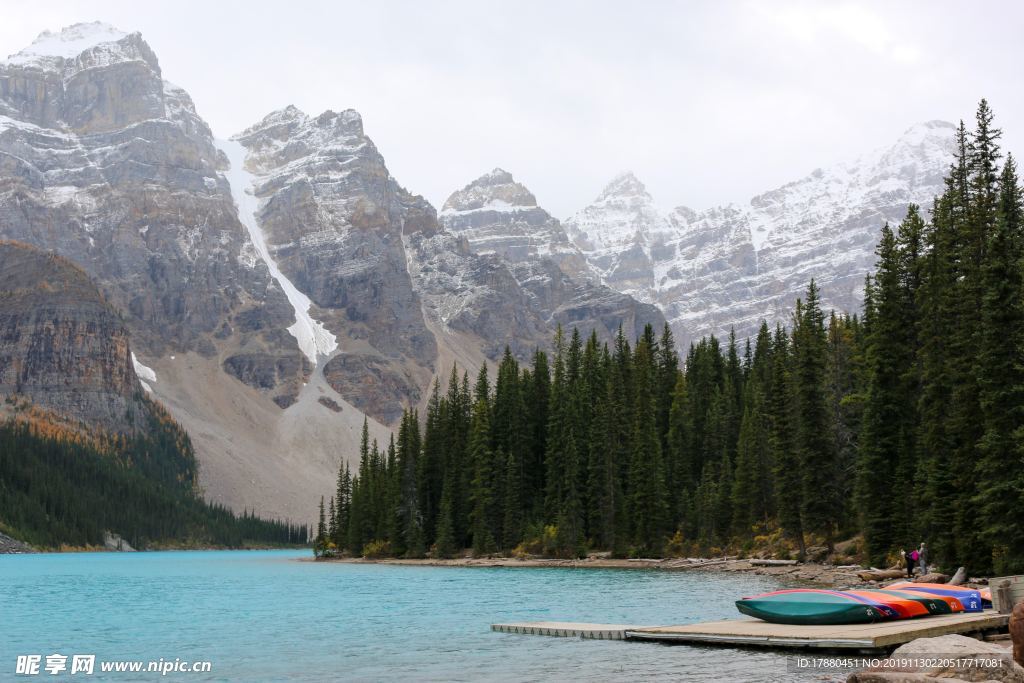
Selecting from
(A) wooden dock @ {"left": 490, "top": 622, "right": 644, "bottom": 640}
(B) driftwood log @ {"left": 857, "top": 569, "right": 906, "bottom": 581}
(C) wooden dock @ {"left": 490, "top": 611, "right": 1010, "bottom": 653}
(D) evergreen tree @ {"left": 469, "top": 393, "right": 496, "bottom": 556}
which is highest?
(D) evergreen tree @ {"left": 469, "top": 393, "right": 496, "bottom": 556}

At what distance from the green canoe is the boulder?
6.61m

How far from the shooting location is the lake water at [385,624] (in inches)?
1200

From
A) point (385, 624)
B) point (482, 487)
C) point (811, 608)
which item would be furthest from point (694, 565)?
point (811, 608)

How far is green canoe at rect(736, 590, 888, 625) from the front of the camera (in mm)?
32656

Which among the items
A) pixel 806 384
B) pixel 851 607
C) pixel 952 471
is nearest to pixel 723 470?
pixel 806 384

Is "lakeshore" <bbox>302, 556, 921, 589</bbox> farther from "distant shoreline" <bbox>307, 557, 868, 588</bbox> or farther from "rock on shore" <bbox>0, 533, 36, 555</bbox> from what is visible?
"rock on shore" <bbox>0, 533, 36, 555</bbox>

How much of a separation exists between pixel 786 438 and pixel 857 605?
174 feet

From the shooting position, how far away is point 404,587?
235 feet

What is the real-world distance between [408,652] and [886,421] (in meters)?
39.2

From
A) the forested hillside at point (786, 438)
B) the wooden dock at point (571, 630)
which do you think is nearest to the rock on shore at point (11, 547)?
the forested hillside at point (786, 438)

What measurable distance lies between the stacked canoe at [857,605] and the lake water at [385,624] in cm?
332

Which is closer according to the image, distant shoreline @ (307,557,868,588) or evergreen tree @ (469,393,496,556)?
distant shoreline @ (307,557,868,588)

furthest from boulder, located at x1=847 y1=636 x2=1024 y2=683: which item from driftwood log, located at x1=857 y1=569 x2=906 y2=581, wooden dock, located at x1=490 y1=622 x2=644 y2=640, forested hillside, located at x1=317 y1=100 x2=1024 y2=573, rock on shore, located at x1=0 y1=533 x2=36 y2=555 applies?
rock on shore, located at x1=0 y1=533 x2=36 y2=555

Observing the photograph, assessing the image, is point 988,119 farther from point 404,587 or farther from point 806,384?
point 404,587
